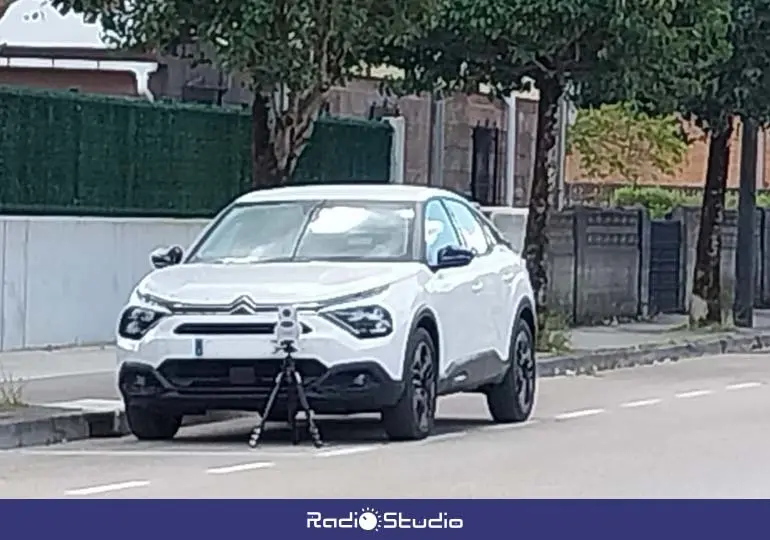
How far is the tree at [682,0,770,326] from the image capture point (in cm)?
2683

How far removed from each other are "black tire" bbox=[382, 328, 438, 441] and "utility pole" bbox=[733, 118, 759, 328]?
14161mm

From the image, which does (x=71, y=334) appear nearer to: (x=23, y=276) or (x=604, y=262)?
(x=23, y=276)

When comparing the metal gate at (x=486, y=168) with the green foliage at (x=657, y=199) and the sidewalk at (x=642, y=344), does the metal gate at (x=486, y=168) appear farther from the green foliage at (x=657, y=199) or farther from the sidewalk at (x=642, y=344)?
the green foliage at (x=657, y=199)

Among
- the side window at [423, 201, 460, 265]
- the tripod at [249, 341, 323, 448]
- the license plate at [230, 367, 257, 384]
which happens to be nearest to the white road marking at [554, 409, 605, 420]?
the side window at [423, 201, 460, 265]

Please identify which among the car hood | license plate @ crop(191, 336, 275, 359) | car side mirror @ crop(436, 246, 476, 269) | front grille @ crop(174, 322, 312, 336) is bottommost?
license plate @ crop(191, 336, 275, 359)

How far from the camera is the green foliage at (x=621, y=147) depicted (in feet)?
183

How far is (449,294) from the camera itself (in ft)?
52.4

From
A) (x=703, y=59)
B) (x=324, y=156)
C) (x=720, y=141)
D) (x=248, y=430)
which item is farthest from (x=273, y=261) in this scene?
(x=720, y=141)

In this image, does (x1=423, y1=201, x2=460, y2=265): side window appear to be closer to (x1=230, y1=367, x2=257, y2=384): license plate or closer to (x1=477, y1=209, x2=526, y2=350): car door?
(x1=477, y1=209, x2=526, y2=350): car door

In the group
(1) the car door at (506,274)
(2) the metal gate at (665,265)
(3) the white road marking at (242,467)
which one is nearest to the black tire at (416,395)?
(3) the white road marking at (242,467)

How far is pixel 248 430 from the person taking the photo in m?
17.2

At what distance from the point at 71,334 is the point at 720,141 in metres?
10.0

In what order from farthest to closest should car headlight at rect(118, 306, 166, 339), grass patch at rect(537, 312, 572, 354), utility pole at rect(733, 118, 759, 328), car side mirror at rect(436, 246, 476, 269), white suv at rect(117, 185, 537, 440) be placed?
utility pole at rect(733, 118, 759, 328), grass patch at rect(537, 312, 572, 354), car side mirror at rect(436, 246, 476, 269), car headlight at rect(118, 306, 166, 339), white suv at rect(117, 185, 537, 440)
